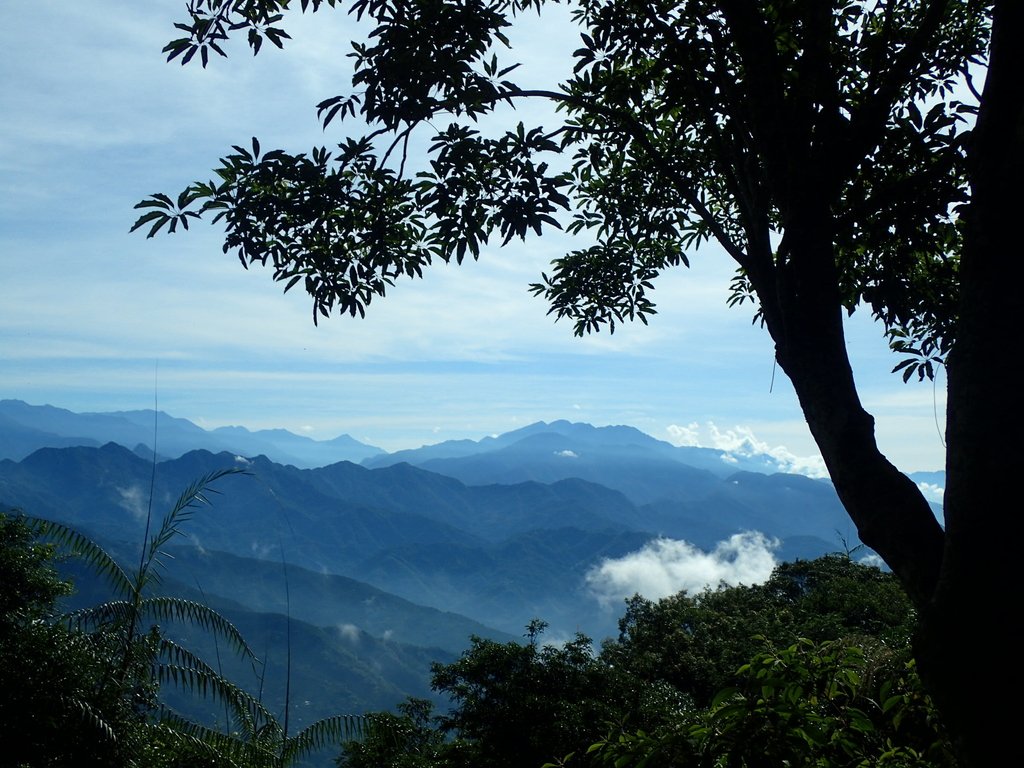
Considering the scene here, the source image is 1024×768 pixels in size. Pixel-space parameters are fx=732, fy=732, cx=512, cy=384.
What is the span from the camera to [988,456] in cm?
296

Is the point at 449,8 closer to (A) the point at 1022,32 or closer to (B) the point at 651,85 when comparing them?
(B) the point at 651,85

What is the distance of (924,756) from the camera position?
3.86 meters

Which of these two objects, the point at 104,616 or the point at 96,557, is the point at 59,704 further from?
the point at 96,557

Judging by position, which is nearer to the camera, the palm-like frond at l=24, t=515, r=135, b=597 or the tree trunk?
the tree trunk

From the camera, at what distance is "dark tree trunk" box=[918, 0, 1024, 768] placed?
2.84m

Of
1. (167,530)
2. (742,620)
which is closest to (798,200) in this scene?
(167,530)

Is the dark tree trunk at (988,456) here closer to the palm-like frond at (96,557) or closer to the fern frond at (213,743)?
the fern frond at (213,743)

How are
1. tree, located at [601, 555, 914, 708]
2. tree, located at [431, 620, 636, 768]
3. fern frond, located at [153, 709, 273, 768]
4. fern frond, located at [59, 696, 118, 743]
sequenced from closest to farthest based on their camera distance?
Result: fern frond, located at [153, 709, 273, 768]
fern frond, located at [59, 696, 118, 743]
tree, located at [431, 620, 636, 768]
tree, located at [601, 555, 914, 708]

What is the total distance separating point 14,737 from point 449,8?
10314 mm

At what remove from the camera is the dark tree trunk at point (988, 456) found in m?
2.84

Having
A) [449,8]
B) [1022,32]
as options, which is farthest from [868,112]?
Answer: [449,8]

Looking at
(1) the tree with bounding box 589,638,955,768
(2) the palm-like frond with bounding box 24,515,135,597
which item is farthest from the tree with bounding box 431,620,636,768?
(1) the tree with bounding box 589,638,955,768

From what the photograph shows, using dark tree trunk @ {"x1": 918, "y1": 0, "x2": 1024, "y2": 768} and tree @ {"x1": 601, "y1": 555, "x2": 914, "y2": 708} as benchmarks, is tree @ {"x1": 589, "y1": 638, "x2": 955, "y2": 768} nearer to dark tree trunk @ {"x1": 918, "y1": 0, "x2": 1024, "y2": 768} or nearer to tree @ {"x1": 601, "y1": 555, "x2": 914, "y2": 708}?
dark tree trunk @ {"x1": 918, "y1": 0, "x2": 1024, "y2": 768}

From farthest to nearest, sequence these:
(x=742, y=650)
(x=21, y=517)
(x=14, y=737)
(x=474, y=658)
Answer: (x=742, y=650) → (x=21, y=517) → (x=474, y=658) → (x=14, y=737)
